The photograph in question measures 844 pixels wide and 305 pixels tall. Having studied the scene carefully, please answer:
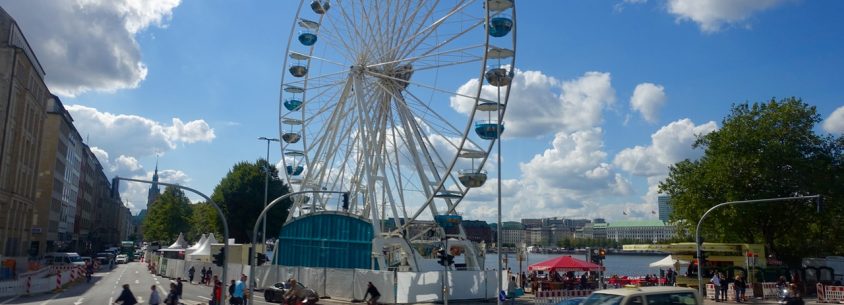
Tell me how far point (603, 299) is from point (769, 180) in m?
37.9

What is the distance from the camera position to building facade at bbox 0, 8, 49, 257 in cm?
5047

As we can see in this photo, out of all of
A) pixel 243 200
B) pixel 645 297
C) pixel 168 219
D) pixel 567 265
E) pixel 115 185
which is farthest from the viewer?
pixel 168 219

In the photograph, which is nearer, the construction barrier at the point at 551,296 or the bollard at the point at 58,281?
the construction barrier at the point at 551,296

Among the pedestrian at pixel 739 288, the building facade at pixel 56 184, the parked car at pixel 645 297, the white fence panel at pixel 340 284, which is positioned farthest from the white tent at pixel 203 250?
the parked car at pixel 645 297

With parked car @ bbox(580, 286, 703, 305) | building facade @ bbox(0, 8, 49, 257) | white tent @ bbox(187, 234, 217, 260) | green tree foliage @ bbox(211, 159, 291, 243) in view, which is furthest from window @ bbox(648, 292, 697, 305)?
green tree foliage @ bbox(211, 159, 291, 243)

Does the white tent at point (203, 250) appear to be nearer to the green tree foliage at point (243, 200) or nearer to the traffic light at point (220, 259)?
the green tree foliage at point (243, 200)

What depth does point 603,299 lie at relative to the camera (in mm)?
15391

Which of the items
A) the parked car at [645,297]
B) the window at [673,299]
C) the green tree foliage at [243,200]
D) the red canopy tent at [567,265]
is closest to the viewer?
the parked car at [645,297]

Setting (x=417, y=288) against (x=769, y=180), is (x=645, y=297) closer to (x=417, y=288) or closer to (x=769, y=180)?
(x=417, y=288)

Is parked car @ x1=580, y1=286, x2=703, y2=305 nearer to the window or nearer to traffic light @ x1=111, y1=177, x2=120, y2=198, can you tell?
the window

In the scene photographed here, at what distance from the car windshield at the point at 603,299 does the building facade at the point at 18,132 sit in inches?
1876

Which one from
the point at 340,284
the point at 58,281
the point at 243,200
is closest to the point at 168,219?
the point at 243,200

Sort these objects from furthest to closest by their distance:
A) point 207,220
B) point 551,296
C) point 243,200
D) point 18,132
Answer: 1. point 207,220
2. point 243,200
3. point 18,132
4. point 551,296

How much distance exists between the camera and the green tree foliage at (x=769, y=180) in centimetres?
4709
